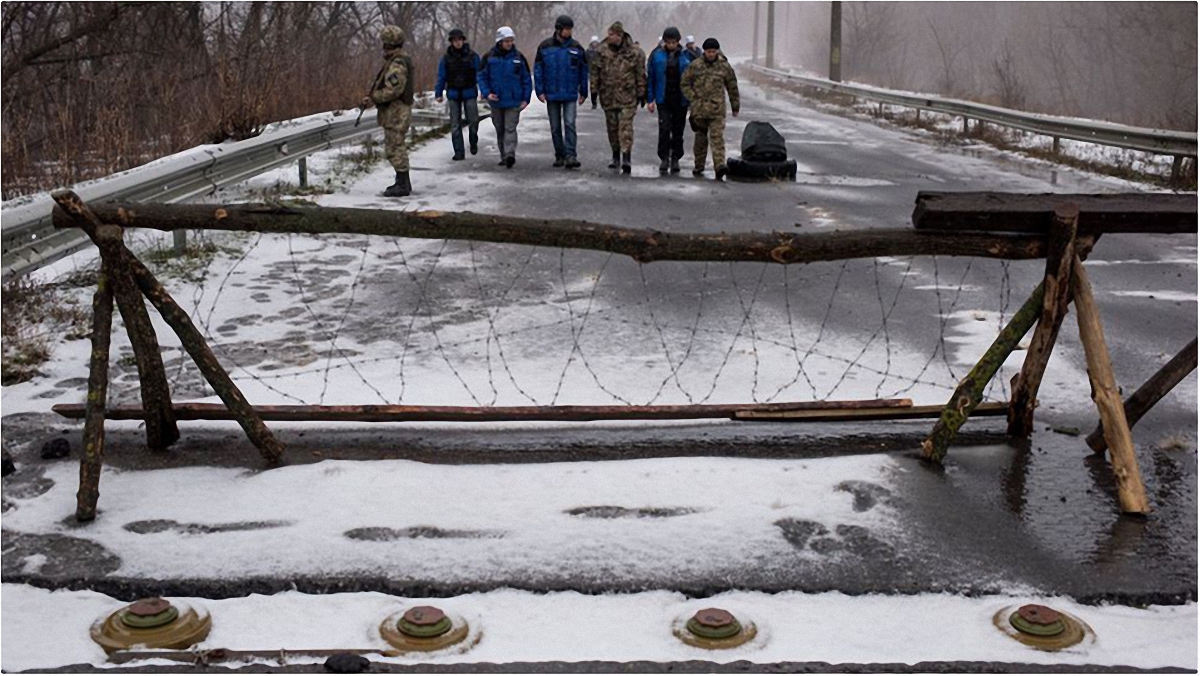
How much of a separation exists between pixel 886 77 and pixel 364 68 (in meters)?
54.9

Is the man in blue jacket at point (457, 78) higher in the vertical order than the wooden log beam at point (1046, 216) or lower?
higher

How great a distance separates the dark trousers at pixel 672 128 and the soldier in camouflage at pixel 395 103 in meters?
3.82

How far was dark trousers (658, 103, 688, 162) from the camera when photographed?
14758mm

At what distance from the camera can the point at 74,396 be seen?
229 inches

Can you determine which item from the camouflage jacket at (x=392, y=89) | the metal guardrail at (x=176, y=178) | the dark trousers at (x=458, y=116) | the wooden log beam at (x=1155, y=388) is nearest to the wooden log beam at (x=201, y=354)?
the metal guardrail at (x=176, y=178)

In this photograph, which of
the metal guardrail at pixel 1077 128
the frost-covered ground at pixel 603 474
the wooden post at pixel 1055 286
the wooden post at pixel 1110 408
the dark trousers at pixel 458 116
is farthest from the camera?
the dark trousers at pixel 458 116

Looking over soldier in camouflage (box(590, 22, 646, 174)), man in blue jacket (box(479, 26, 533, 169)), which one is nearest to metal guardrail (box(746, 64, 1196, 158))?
soldier in camouflage (box(590, 22, 646, 174))

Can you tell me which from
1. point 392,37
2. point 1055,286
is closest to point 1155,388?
point 1055,286

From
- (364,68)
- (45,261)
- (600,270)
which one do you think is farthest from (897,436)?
(364,68)

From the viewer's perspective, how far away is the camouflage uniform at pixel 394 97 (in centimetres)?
1216

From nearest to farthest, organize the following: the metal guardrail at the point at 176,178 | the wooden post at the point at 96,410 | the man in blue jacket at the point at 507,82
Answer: the wooden post at the point at 96,410, the metal guardrail at the point at 176,178, the man in blue jacket at the point at 507,82

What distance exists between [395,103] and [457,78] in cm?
345

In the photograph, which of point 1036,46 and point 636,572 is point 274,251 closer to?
point 636,572

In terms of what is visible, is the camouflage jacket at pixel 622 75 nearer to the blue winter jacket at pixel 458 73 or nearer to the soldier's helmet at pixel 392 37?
the blue winter jacket at pixel 458 73
